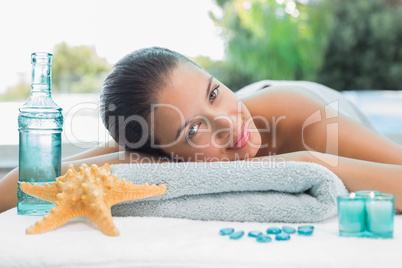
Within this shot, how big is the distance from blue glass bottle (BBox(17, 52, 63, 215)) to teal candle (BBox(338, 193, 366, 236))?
547 millimetres

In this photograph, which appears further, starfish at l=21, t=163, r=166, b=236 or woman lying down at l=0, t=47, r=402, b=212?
woman lying down at l=0, t=47, r=402, b=212

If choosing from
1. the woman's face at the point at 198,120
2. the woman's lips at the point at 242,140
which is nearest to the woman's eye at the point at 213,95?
the woman's face at the point at 198,120

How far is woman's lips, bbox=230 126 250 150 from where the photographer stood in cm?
112

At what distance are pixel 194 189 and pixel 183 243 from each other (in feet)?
0.58

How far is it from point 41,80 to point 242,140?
0.48 m

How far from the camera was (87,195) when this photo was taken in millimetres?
754

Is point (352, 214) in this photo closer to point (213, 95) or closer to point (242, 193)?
point (242, 193)

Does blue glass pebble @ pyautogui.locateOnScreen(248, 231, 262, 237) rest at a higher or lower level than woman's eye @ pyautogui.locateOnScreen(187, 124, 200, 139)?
lower

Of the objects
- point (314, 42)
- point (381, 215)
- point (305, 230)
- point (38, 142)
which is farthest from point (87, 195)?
point (314, 42)

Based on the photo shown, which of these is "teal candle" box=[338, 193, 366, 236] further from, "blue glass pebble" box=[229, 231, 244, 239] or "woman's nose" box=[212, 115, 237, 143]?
"woman's nose" box=[212, 115, 237, 143]

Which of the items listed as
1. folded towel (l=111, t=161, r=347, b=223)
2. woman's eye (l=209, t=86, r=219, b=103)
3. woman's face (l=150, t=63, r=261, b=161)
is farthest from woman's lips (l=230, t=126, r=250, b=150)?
folded towel (l=111, t=161, r=347, b=223)

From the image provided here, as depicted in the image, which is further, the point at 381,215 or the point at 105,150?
the point at 105,150

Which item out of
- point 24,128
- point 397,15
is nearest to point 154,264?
point 24,128

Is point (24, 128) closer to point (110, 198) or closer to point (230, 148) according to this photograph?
point (110, 198)
